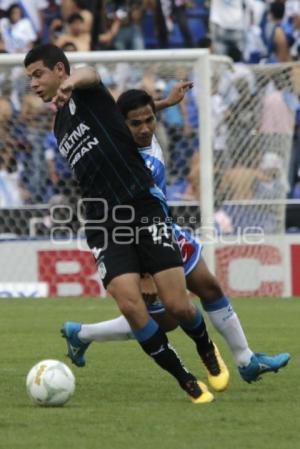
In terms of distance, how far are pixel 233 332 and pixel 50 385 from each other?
1450 mm

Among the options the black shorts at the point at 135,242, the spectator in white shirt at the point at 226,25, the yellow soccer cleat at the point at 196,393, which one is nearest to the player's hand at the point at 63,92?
the black shorts at the point at 135,242

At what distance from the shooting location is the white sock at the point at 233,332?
7906mm

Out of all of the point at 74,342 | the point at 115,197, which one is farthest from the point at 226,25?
the point at 115,197

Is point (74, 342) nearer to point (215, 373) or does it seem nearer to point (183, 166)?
point (215, 373)

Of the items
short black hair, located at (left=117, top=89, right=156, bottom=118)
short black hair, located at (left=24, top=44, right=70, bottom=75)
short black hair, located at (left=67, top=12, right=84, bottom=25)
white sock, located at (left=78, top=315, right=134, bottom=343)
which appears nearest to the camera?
short black hair, located at (left=24, top=44, right=70, bottom=75)

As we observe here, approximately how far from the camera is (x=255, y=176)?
52.7 feet

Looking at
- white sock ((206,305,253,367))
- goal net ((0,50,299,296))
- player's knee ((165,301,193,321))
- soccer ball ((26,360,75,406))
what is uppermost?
player's knee ((165,301,193,321))

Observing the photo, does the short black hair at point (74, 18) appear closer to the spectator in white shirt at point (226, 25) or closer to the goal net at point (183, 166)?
the spectator in white shirt at point (226, 25)

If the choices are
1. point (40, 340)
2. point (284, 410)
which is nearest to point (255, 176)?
point (40, 340)

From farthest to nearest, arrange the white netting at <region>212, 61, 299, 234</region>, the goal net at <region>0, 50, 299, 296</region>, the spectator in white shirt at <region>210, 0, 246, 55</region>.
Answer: the spectator in white shirt at <region>210, 0, 246, 55</region> → the white netting at <region>212, 61, 299, 234</region> → the goal net at <region>0, 50, 299, 296</region>

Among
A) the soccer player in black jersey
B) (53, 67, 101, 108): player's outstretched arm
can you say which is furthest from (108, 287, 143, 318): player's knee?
(53, 67, 101, 108): player's outstretched arm

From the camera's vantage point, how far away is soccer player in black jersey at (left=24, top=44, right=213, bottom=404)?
23.5 feet

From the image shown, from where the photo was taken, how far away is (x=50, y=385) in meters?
7.05

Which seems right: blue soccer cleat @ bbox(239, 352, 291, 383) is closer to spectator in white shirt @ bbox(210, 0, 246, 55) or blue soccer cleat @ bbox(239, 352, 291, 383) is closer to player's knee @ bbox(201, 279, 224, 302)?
player's knee @ bbox(201, 279, 224, 302)
